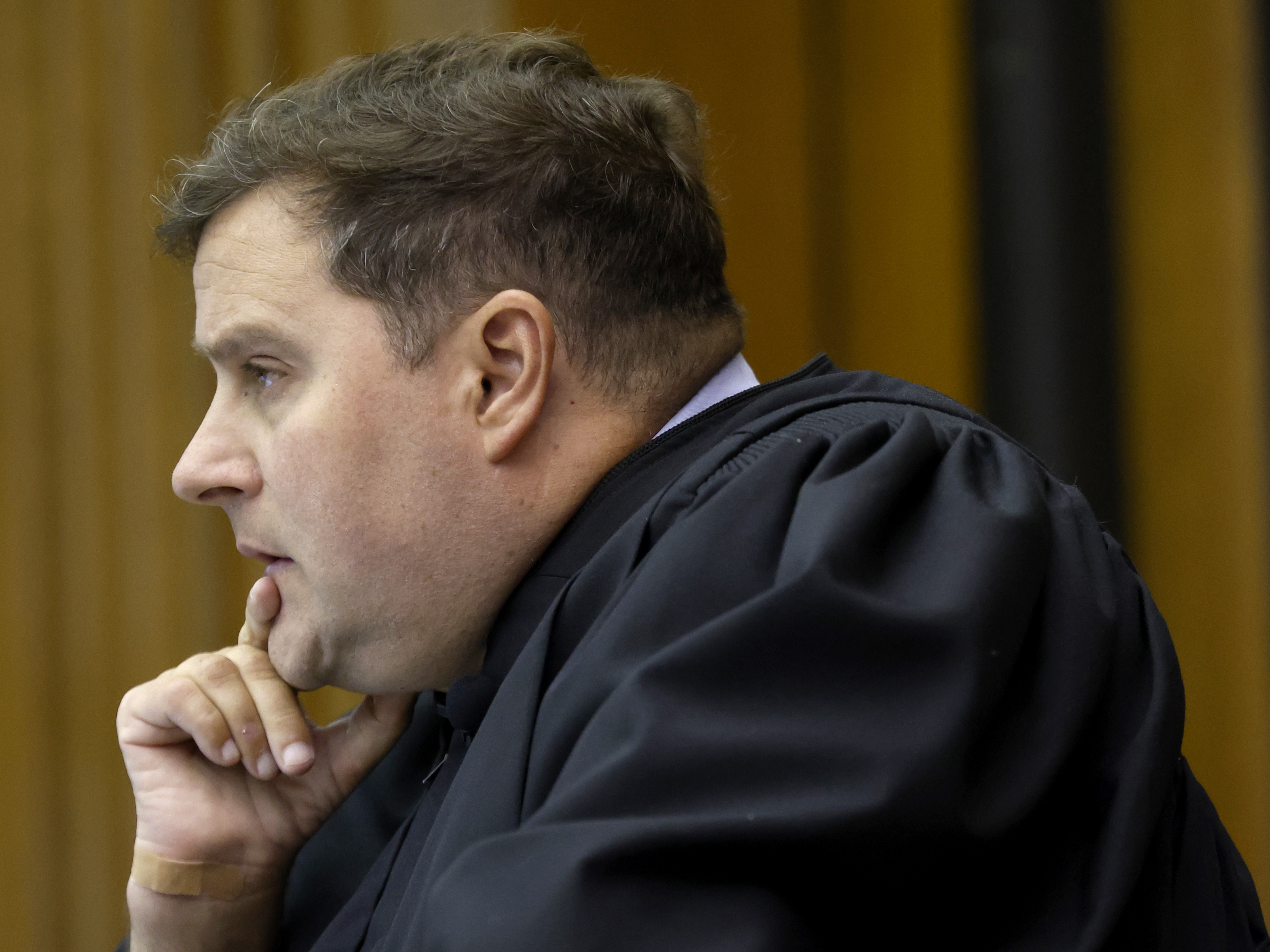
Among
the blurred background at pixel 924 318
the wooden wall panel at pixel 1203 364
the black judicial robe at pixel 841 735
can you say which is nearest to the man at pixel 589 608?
the black judicial robe at pixel 841 735

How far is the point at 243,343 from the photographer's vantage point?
105cm

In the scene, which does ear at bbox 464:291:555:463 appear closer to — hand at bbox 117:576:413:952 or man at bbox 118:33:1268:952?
man at bbox 118:33:1268:952

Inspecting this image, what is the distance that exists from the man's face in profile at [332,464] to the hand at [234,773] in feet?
0.49

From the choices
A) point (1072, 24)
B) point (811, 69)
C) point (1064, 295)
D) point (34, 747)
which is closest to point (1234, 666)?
point (1064, 295)

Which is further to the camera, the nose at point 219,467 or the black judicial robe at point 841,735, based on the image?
the nose at point 219,467

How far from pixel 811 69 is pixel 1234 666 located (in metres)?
1.41

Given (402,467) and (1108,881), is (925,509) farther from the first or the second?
(402,467)

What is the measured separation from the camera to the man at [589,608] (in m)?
0.64

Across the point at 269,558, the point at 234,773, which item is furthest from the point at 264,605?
the point at 234,773

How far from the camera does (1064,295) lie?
2158 millimetres

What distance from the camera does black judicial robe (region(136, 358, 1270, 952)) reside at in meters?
0.62

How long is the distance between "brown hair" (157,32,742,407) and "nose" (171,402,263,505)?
0.59 feet

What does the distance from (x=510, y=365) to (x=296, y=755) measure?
475 mm

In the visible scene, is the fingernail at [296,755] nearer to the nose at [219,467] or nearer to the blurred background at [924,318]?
the nose at [219,467]
